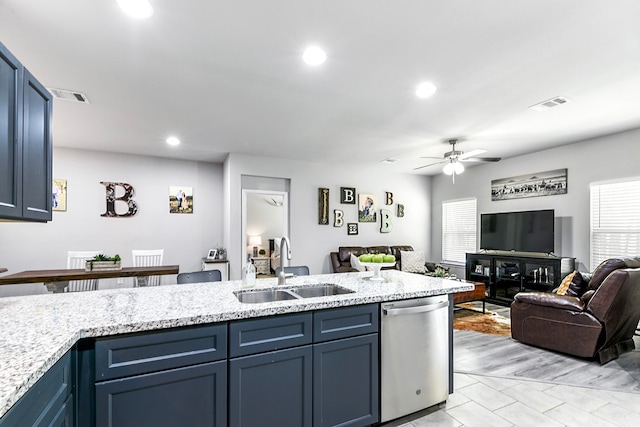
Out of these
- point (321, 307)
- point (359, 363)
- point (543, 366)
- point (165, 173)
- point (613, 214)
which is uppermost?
point (165, 173)

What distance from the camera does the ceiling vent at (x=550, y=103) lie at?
11.2ft

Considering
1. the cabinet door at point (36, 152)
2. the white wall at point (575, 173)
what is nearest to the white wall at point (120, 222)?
the cabinet door at point (36, 152)

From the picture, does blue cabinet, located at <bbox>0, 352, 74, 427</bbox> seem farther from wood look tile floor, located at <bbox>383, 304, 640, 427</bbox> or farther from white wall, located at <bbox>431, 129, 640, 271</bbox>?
white wall, located at <bbox>431, 129, 640, 271</bbox>

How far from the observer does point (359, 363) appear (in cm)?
212

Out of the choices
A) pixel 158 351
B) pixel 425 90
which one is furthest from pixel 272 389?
pixel 425 90

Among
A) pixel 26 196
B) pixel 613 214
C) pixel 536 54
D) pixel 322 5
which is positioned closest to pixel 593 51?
pixel 536 54

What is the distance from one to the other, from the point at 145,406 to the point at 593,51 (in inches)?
150

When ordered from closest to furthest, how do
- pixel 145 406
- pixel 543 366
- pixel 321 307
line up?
pixel 145 406
pixel 321 307
pixel 543 366

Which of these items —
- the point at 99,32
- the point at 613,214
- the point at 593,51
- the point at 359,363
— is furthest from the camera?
the point at 613,214

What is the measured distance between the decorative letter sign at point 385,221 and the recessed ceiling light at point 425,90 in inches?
167

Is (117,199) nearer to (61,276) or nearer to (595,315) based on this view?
(61,276)

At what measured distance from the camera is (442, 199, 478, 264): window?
7.00 meters

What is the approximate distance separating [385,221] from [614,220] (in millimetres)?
3882

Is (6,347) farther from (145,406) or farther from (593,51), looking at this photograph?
(593,51)
